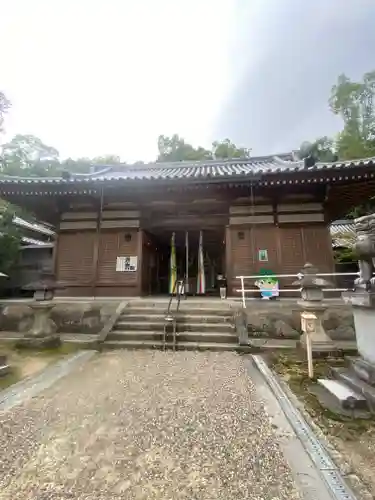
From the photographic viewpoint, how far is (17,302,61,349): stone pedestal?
5734 millimetres

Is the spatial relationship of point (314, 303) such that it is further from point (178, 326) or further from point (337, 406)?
point (178, 326)

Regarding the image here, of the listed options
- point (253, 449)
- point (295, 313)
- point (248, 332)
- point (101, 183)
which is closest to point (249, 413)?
point (253, 449)

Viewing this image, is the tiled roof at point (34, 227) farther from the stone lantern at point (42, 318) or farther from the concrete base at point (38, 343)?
the concrete base at point (38, 343)

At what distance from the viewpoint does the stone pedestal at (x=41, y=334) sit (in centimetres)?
573

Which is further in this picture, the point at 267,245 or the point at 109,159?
the point at 109,159

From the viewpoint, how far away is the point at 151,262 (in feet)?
36.7

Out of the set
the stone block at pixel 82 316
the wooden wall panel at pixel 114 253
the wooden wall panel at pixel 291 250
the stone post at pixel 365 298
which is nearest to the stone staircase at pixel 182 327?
the stone block at pixel 82 316

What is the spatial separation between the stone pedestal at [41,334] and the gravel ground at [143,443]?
232 cm

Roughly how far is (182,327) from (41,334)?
3.31m

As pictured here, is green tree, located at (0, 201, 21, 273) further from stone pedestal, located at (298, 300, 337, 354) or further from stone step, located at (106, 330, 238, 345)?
stone pedestal, located at (298, 300, 337, 354)

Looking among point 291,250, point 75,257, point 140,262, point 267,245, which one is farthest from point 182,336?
point 75,257

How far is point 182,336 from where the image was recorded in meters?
5.96

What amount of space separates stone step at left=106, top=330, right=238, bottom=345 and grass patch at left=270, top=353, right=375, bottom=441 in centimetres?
→ 116

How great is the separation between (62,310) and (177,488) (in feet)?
21.7
